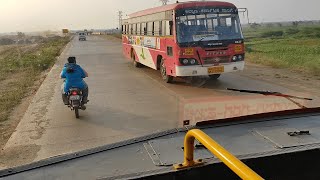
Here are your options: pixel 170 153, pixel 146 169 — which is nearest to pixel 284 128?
pixel 170 153

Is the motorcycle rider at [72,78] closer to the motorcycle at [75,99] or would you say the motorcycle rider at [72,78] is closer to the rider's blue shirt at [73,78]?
the rider's blue shirt at [73,78]

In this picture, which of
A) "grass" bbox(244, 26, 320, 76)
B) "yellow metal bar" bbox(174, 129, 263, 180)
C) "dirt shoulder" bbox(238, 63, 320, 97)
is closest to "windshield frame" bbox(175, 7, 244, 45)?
"grass" bbox(244, 26, 320, 76)

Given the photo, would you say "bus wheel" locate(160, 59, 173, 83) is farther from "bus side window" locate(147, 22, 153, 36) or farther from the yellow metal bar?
the yellow metal bar

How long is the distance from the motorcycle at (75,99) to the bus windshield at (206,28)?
4.57m

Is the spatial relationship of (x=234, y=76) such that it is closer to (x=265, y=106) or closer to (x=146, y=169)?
(x=265, y=106)

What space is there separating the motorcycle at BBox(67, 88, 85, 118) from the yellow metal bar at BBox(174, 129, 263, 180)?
663cm

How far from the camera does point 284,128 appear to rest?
3359 millimetres

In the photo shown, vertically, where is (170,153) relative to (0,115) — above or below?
above

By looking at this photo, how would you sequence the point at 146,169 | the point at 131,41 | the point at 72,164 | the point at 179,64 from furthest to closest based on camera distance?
the point at 131,41 < the point at 179,64 < the point at 72,164 < the point at 146,169

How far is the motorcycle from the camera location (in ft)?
29.0

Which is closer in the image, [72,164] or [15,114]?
[72,164]

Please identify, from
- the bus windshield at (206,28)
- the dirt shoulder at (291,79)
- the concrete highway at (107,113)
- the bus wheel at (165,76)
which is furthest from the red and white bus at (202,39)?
the dirt shoulder at (291,79)

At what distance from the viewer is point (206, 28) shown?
41.1 feet

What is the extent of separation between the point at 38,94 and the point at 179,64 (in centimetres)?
501
